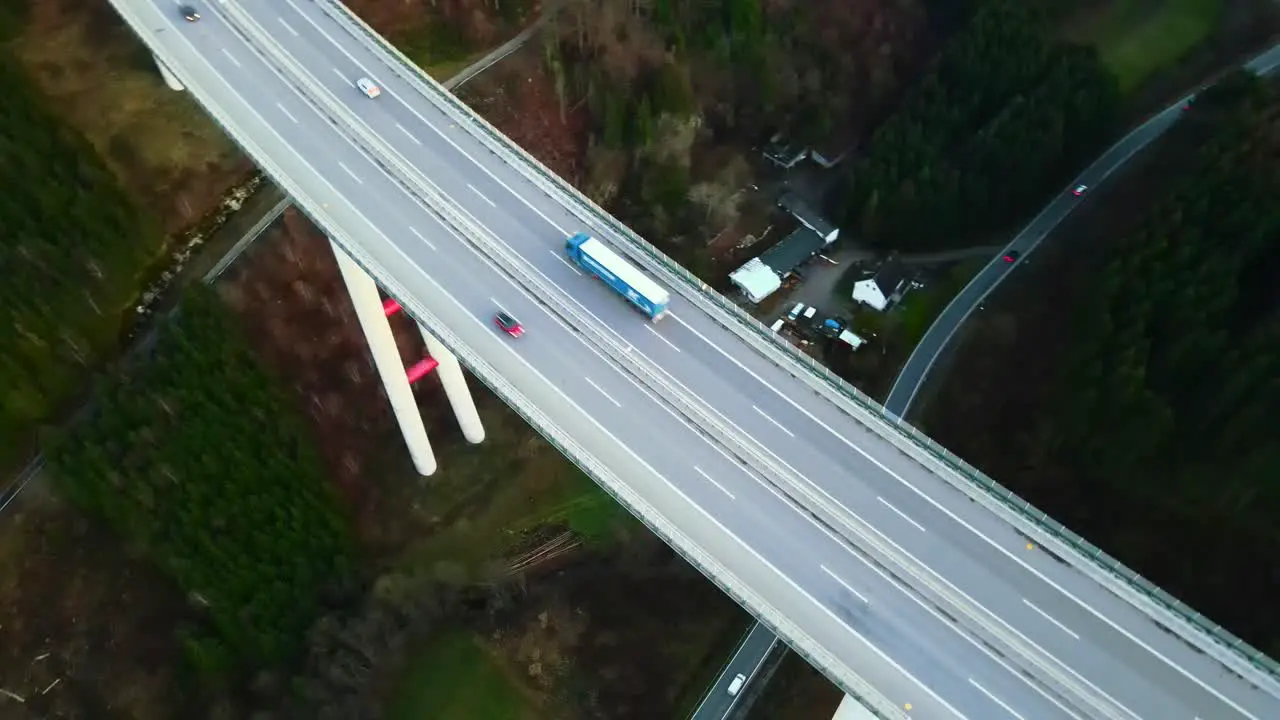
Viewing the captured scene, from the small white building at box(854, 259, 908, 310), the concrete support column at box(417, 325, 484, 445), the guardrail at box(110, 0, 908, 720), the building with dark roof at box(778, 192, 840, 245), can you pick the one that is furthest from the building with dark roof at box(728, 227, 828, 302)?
the guardrail at box(110, 0, 908, 720)

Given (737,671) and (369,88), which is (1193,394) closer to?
(737,671)

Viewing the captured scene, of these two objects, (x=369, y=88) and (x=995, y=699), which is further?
(x=369, y=88)

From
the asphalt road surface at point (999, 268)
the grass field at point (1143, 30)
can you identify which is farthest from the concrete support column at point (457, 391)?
the grass field at point (1143, 30)

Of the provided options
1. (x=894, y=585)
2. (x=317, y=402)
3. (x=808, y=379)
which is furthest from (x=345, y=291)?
(x=894, y=585)

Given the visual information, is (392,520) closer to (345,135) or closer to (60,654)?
(60,654)

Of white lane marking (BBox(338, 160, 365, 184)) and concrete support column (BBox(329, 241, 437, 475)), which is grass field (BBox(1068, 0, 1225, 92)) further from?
concrete support column (BBox(329, 241, 437, 475))

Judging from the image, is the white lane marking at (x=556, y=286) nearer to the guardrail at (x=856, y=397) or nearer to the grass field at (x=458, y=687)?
the guardrail at (x=856, y=397)

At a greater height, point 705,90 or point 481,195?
point 705,90

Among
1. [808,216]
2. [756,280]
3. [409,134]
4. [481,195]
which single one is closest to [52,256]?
[409,134]
